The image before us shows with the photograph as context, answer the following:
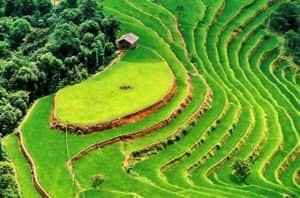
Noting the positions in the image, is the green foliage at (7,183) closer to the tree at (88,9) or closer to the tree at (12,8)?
the tree at (88,9)

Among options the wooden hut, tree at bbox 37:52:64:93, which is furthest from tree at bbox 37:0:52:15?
tree at bbox 37:52:64:93

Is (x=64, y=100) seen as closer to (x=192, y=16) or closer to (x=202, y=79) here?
(x=202, y=79)

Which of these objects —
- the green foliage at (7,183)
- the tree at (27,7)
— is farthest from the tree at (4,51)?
the green foliage at (7,183)

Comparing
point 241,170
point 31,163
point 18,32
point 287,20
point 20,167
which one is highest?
point 287,20

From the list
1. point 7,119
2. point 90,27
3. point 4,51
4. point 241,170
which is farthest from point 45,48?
point 241,170

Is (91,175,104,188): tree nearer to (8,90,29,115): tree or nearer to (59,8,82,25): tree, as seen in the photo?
(8,90,29,115): tree

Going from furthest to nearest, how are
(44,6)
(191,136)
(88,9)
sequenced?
(44,6), (88,9), (191,136)

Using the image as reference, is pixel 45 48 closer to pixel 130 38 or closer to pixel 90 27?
pixel 90 27
